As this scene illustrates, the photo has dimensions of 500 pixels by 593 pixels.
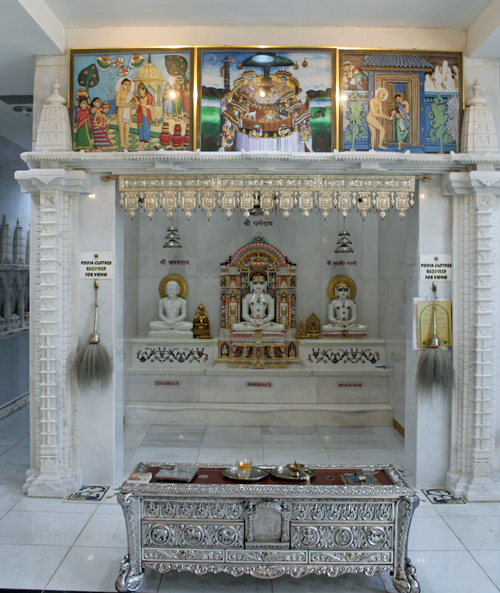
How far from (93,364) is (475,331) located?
377 cm

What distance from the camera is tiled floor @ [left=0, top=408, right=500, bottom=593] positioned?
11.4ft

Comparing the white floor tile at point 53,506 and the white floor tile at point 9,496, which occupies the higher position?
the white floor tile at point 9,496

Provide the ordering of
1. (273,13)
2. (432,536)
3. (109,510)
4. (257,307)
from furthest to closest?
(257,307)
(273,13)
(109,510)
(432,536)

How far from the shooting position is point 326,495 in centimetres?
337

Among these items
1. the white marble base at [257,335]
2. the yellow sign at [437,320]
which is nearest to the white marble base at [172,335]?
the white marble base at [257,335]

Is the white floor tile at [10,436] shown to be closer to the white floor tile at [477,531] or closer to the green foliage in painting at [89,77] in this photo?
the green foliage in painting at [89,77]

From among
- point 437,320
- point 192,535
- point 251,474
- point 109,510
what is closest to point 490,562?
point 251,474

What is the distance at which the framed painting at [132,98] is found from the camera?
4.90m

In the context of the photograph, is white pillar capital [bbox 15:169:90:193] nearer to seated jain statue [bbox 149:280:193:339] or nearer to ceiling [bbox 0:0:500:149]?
ceiling [bbox 0:0:500:149]

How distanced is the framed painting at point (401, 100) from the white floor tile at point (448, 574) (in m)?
3.61

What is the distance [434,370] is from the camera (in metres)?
4.89

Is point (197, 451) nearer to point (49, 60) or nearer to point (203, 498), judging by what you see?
point (203, 498)

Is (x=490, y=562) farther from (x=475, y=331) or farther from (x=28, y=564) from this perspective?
(x=28, y=564)

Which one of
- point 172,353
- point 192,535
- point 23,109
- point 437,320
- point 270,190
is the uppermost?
point 23,109
